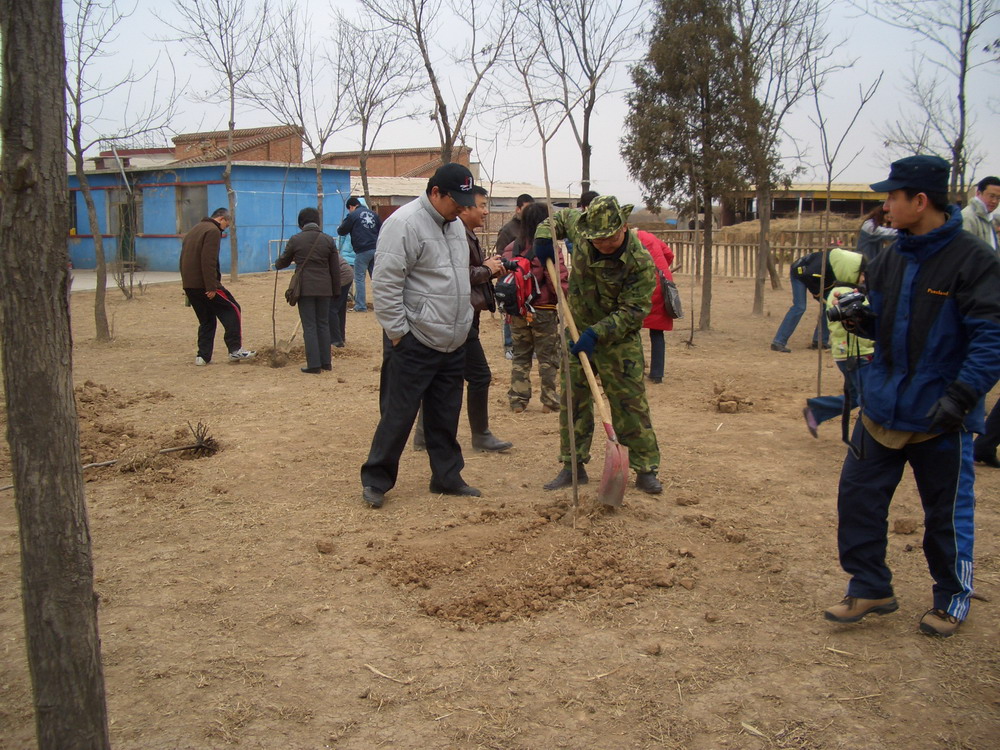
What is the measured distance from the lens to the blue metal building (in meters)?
24.4

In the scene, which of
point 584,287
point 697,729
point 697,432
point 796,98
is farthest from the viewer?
point 796,98

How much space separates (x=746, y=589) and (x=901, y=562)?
90 cm

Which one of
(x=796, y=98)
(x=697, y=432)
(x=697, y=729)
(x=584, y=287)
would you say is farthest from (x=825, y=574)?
(x=796, y=98)

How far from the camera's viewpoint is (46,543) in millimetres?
2201

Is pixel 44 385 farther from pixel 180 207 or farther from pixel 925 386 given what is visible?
pixel 180 207

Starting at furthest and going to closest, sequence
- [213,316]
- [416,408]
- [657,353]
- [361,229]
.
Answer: [361,229], [213,316], [657,353], [416,408]

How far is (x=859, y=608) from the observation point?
3.61m

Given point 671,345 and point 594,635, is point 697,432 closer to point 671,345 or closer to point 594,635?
point 594,635

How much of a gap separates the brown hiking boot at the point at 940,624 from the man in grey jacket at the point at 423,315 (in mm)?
2823

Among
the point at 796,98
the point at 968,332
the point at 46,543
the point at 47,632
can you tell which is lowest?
the point at 47,632

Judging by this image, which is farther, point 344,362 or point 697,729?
point 344,362

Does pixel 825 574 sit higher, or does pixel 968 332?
pixel 968 332

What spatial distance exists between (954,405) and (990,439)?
311 centimetres

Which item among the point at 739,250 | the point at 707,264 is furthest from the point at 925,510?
the point at 739,250
